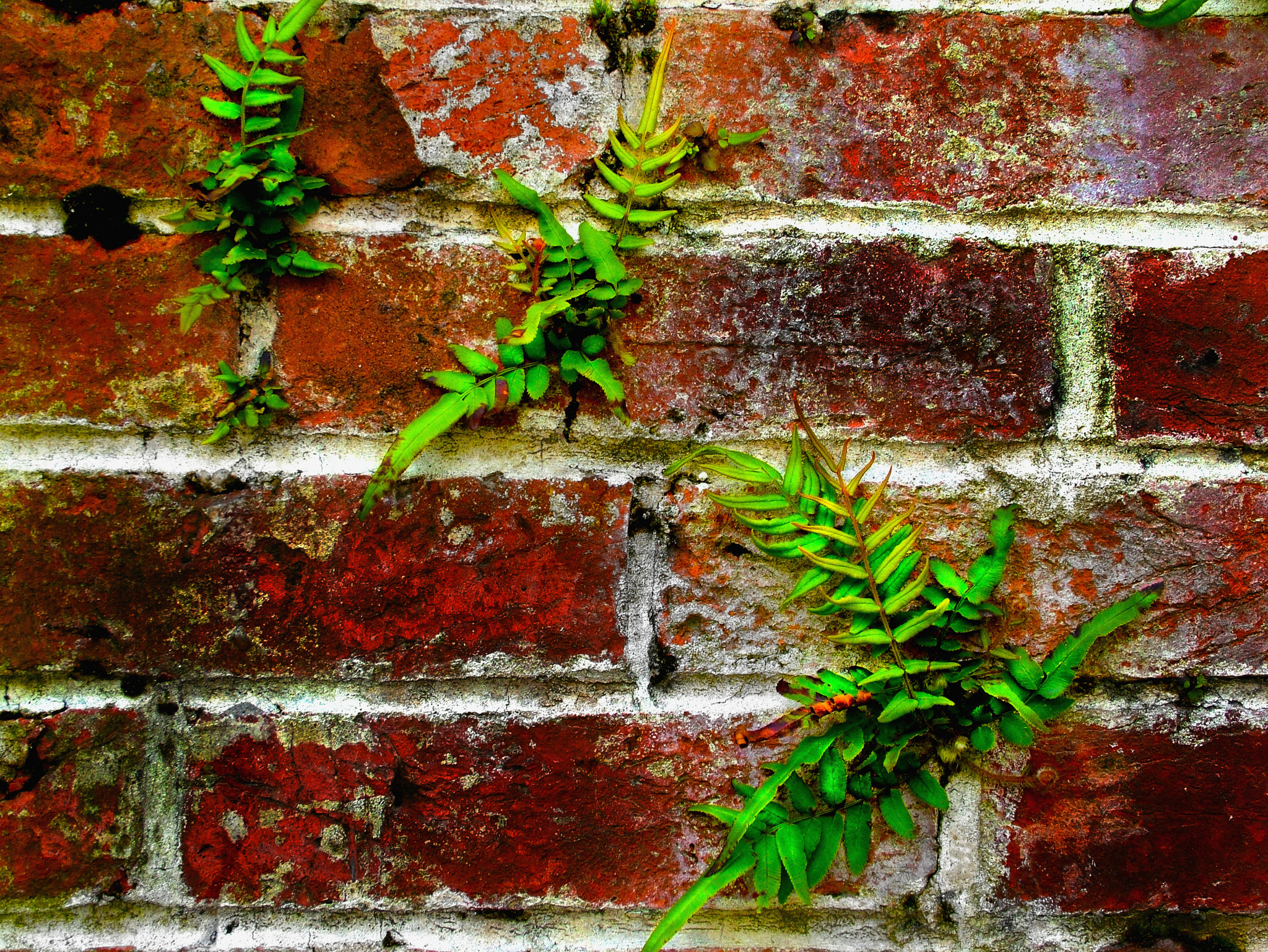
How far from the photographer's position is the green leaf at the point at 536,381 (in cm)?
42

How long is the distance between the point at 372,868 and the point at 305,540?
191 mm

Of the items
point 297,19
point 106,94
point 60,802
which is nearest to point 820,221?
point 297,19

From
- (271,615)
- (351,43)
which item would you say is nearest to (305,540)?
(271,615)

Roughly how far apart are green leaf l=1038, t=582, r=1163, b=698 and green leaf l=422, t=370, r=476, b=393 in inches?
13.5

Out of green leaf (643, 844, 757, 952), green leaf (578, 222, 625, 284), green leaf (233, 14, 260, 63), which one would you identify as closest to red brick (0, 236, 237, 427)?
green leaf (233, 14, 260, 63)

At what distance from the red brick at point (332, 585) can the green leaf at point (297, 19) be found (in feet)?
0.76

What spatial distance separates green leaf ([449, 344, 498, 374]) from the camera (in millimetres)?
420

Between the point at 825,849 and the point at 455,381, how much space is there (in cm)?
32

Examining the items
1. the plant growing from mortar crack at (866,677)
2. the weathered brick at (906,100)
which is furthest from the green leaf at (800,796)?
the weathered brick at (906,100)

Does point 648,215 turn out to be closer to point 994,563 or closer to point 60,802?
point 994,563

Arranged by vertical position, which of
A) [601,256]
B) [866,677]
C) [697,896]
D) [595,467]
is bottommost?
[697,896]

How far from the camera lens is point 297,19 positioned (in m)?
0.40

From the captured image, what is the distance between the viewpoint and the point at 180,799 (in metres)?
0.44

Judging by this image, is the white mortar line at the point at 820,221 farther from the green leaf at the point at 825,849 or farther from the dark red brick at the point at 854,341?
the green leaf at the point at 825,849
